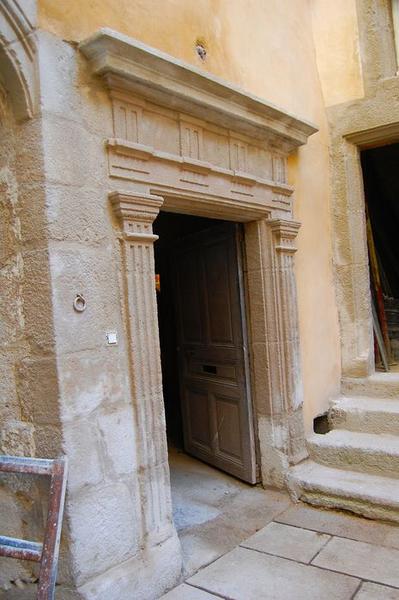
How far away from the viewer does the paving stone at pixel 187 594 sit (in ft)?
7.63

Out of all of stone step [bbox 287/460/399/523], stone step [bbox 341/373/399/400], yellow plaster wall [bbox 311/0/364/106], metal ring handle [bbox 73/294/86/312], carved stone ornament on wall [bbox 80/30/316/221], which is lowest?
stone step [bbox 287/460/399/523]

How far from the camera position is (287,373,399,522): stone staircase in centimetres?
308

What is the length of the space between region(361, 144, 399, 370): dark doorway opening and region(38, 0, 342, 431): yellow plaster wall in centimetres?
112

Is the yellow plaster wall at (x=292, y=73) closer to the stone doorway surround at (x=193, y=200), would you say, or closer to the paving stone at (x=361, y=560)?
the stone doorway surround at (x=193, y=200)

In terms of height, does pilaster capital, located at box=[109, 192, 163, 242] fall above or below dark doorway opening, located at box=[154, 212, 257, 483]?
above

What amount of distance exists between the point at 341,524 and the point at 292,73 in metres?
3.45

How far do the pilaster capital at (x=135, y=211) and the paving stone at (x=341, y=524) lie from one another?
2.11m

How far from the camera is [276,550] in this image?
2.74 m

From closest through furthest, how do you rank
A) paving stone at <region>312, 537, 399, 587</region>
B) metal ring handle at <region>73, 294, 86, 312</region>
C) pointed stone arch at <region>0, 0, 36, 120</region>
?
pointed stone arch at <region>0, 0, 36, 120</region> < metal ring handle at <region>73, 294, 86, 312</region> < paving stone at <region>312, 537, 399, 587</region>

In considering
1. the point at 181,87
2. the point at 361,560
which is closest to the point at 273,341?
the point at 361,560

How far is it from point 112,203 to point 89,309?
22.1 inches

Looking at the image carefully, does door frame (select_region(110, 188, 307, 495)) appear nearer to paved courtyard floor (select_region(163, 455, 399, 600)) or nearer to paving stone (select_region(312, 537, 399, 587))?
paved courtyard floor (select_region(163, 455, 399, 600))

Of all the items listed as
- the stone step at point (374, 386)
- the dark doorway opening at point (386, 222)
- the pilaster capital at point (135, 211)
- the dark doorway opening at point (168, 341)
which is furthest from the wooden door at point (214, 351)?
the dark doorway opening at point (386, 222)

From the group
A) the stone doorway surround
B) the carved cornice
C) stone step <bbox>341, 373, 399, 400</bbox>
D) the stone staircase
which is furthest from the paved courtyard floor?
the carved cornice
